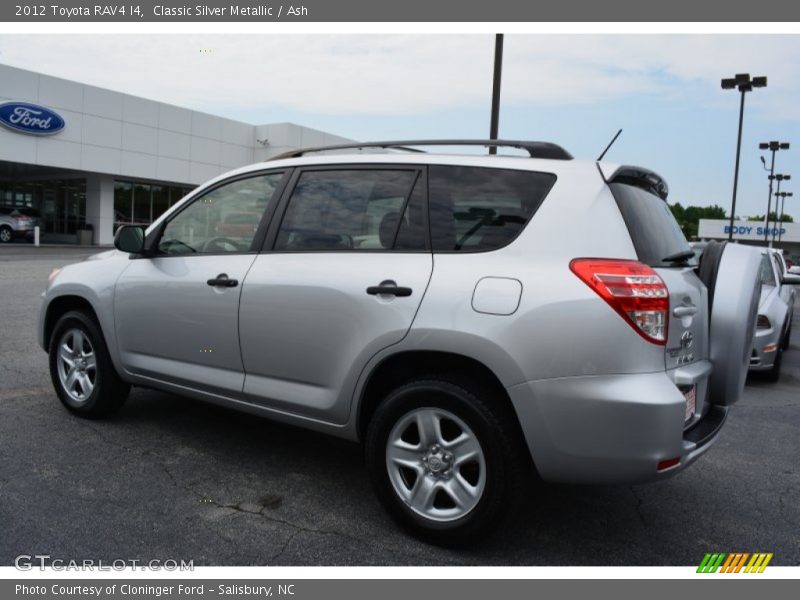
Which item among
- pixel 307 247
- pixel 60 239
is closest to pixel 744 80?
pixel 307 247

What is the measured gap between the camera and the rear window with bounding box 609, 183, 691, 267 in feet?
9.56

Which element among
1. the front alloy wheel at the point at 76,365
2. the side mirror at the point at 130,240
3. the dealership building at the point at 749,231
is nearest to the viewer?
the side mirror at the point at 130,240

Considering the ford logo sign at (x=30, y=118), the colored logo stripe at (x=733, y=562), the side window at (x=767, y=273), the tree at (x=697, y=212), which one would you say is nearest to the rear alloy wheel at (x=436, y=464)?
the colored logo stripe at (x=733, y=562)

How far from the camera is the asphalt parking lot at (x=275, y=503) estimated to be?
118 inches

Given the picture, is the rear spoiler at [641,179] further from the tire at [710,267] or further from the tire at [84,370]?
the tire at [84,370]

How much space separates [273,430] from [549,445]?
7.94 ft

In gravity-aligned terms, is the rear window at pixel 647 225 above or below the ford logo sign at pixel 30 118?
below

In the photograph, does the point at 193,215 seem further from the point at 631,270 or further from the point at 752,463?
the point at 752,463

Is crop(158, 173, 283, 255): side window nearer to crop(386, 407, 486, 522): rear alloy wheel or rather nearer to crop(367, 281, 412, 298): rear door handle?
crop(367, 281, 412, 298): rear door handle

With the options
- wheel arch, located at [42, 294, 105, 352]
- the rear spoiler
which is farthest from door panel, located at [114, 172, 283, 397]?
the rear spoiler

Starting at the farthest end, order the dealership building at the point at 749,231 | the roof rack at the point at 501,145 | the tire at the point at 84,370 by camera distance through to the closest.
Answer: the dealership building at the point at 749,231, the tire at the point at 84,370, the roof rack at the point at 501,145

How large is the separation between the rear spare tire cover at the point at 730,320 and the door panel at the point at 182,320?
2442 mm

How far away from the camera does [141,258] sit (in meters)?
Result: 4.37

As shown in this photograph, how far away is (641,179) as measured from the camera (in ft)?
10.9
